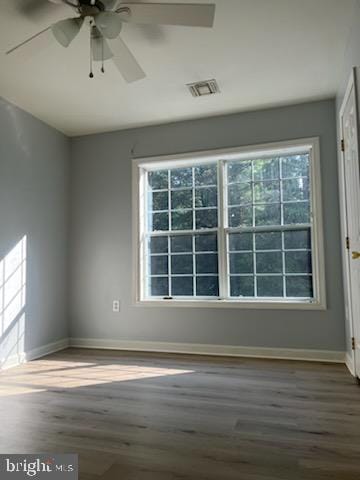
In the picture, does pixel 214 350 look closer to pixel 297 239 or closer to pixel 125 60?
pixel 297 239

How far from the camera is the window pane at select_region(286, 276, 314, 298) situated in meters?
3.52

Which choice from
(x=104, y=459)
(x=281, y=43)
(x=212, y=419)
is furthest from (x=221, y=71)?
(x=104, y=459)

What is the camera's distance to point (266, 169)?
3.75 m

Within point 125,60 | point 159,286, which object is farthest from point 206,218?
point 125,60

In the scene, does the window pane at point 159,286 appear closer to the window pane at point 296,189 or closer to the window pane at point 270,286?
the window pane at point 270,286

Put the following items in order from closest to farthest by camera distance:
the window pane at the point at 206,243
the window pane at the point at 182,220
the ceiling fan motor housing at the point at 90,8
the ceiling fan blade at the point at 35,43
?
the ceiling fan motor housing at the point at 90,8 < the ceiling fan blade at the point at 35,43 < the window pane at the point at 206,243 < the window pane at the point at 182,220

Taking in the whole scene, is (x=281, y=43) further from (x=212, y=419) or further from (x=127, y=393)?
(x=127, y=393)

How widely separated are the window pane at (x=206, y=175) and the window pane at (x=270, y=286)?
1208 mm

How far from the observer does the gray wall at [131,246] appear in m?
3.42

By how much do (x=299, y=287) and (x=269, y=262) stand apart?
15.4 inches

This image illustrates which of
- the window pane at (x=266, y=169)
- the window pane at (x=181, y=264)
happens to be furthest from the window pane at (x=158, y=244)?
the window pane at (x=266, y=169)

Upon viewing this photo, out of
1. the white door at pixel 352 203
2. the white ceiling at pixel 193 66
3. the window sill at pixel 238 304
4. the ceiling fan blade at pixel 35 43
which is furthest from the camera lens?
the window sill at pixel 238 304

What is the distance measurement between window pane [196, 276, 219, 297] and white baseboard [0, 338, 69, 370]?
1717 millimetres

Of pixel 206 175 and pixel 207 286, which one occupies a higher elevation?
pixel 206 175
